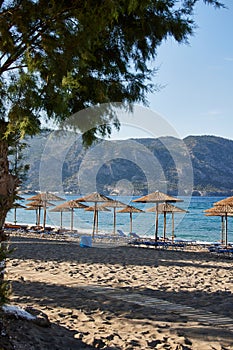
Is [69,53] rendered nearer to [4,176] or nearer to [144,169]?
[4,176]

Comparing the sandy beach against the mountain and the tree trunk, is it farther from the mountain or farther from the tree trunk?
the mountain

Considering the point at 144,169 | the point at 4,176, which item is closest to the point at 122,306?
the point at 4,176

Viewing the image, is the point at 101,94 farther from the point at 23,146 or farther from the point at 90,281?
the point at 90,281

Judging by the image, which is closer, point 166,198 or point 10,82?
point 10,82

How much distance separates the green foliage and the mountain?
6097 cm

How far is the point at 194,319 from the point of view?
4.34 m

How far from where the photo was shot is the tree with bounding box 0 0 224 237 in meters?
2.84

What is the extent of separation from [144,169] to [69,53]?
284 ft

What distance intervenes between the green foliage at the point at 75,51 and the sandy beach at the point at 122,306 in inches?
73.8

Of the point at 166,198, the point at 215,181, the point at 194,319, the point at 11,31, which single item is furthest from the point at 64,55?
the point at 215,181

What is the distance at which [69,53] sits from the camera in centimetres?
294

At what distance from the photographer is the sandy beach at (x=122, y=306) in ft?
11.5

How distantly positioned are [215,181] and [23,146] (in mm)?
83111

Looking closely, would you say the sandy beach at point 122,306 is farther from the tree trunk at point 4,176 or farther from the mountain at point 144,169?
the mountain at point 144,169
